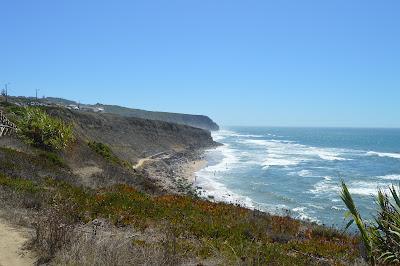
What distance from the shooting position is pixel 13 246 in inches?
291

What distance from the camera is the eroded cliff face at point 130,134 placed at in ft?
186

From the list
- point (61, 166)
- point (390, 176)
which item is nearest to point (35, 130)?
point (61, 166)

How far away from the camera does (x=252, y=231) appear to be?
1176 cm

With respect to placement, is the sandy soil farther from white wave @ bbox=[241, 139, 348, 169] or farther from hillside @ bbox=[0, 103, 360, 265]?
hillside @ bbox=[0, 103, 360, 265]

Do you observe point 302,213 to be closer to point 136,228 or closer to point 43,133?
point 43,133

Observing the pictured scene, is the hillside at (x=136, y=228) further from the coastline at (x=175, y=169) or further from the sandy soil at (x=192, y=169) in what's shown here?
the sandy soil at (x=192, y=169)

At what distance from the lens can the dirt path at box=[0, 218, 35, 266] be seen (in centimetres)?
678

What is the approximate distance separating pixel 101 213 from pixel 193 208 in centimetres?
368

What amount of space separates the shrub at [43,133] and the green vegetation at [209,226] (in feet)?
39.2

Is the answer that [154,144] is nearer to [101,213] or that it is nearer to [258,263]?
[101,213]

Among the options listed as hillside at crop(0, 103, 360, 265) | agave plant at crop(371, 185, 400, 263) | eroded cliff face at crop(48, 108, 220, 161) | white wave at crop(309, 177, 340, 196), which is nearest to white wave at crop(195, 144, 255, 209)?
white wave at crop(309, 177, 340, 196)

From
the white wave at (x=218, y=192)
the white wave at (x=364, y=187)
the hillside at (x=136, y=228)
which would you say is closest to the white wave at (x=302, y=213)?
the white wave at (x=218, y=192)

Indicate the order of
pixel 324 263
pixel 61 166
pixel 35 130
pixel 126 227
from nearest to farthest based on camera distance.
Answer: pixel 324 263
pixel 126 227
pixel 61 166
pixel 35 130

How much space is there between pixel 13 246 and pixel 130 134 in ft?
210
